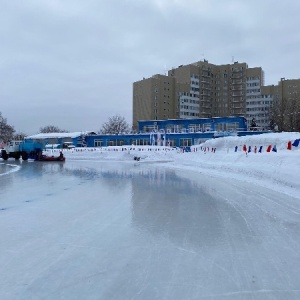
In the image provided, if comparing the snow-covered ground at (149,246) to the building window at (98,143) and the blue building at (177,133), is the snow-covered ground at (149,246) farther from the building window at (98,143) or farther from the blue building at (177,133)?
the building window at (98,143)

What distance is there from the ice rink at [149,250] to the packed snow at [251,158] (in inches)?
207

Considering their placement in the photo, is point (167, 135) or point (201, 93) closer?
point (167, 135)

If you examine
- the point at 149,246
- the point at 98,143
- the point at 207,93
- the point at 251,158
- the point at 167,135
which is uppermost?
the point at 207,93

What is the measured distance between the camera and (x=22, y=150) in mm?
48125

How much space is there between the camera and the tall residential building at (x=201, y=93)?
11850cm

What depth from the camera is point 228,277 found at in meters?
4.64

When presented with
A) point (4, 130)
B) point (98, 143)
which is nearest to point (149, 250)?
point (98, 143)

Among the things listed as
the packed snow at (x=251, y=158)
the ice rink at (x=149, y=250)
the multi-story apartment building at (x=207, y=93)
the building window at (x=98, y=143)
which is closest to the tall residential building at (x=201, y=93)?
the multi-story apartment building at (x=207, y=93)

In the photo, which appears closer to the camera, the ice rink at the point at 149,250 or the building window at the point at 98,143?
the ice rink at the point at 149,250

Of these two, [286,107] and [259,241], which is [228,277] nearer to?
[259,241]

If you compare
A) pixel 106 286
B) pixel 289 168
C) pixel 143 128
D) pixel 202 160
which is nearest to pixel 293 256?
pixel 106 286

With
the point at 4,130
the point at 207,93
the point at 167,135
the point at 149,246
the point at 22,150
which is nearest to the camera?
the point at 149,246

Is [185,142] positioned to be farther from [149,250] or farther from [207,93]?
[149,250]

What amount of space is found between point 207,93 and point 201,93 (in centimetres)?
280
